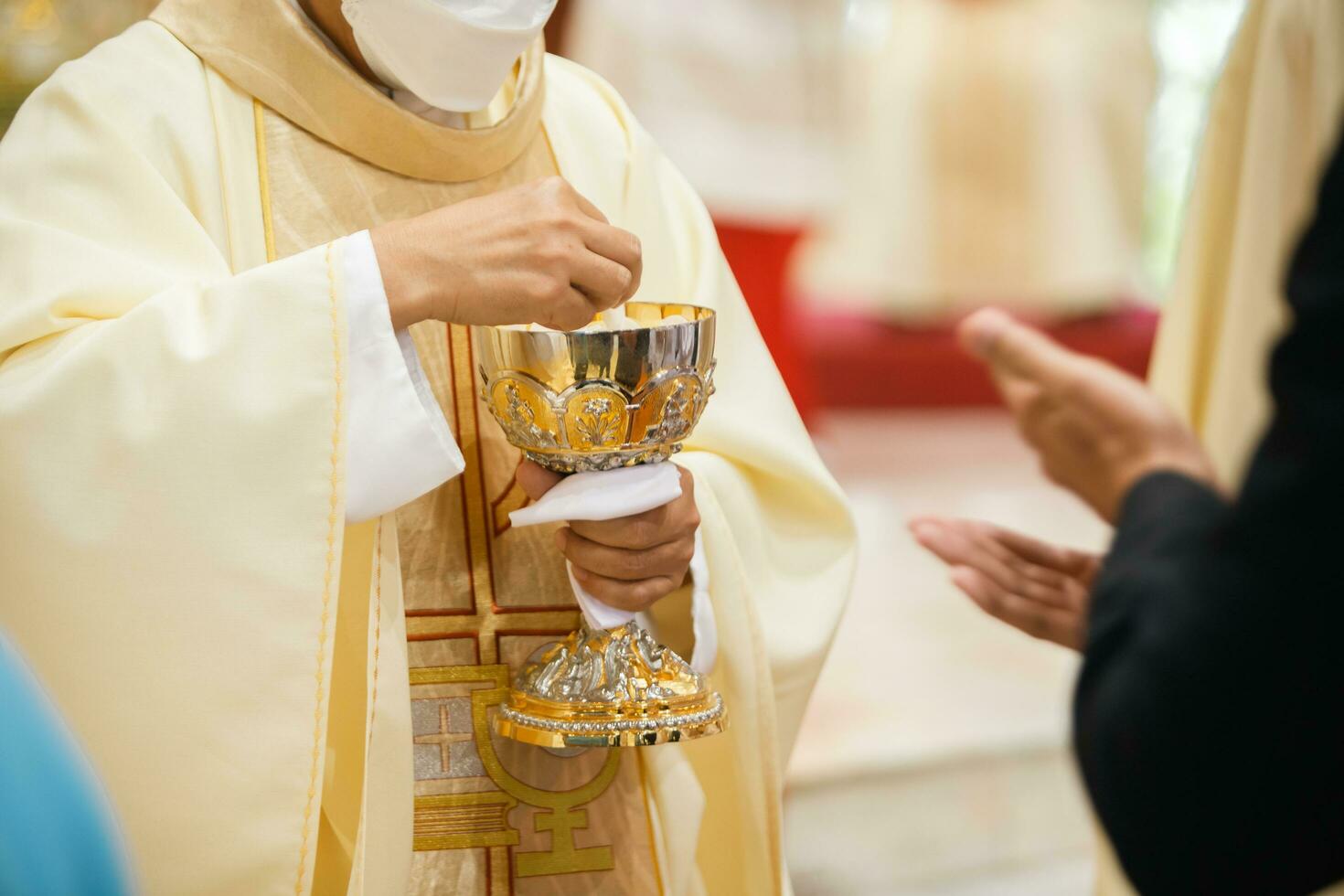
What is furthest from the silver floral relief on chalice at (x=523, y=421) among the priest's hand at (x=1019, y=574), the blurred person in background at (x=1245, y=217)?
the blurred person in background at (x=1245, y=217)

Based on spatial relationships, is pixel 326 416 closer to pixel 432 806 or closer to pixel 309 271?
pixel 309 271

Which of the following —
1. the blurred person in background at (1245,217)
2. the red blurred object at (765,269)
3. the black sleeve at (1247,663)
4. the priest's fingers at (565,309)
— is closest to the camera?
the black sleeve at (1247,663)

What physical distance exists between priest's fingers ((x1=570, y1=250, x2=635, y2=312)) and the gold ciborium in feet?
0.21

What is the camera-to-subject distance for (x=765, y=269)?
18.9 feet

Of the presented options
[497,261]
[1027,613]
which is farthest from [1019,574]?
[497,261]

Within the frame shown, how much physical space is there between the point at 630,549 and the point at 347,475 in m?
0.38

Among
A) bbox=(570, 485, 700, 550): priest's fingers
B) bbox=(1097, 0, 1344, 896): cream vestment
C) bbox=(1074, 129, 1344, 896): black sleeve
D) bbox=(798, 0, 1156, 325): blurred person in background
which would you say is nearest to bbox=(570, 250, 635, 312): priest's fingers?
bbox=(570, 485, 700, 550): priest's fingers

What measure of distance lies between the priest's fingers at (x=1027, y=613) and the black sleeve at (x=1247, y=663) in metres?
0.39

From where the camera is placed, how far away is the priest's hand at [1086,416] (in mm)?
1375

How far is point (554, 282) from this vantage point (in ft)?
5.84

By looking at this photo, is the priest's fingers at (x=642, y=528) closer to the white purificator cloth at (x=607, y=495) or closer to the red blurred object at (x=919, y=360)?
the white purificator cloth at (x=607, y=495)

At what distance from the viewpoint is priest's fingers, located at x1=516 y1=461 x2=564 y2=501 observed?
1.89 meters

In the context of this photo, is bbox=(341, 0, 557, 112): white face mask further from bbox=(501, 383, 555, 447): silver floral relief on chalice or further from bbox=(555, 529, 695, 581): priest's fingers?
bbox=(555, 529, 695, 581): priest's fingers

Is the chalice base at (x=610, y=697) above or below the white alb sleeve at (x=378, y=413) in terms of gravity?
below
